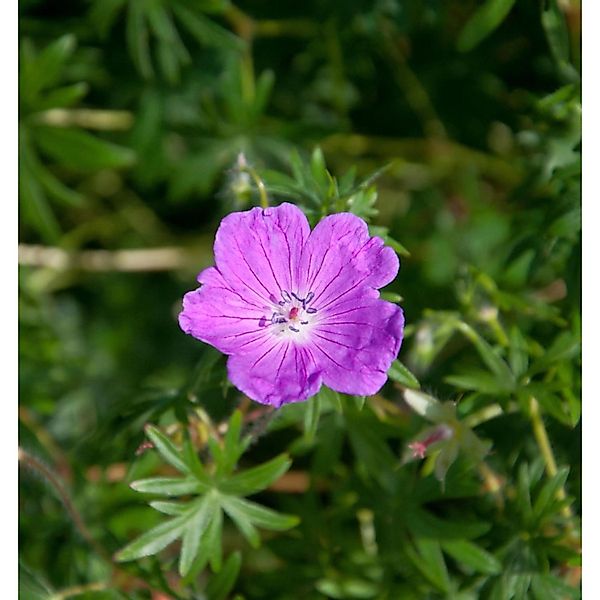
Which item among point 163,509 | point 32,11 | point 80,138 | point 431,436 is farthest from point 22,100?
point 431,436

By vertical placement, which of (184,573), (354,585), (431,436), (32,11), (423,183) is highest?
(32,11)

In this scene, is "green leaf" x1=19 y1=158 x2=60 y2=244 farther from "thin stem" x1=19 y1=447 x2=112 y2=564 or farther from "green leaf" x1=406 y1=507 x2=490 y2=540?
"green leaf" x1=406 y1=507 x2=490 y2=540

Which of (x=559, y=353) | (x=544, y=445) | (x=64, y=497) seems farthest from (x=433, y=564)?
(x=64, y=497)

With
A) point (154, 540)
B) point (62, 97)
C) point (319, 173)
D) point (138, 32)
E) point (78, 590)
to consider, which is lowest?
point (78, 590)

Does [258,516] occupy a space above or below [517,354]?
below

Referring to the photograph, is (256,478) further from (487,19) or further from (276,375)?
(487,19)

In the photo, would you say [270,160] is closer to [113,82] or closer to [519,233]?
[113,82]
